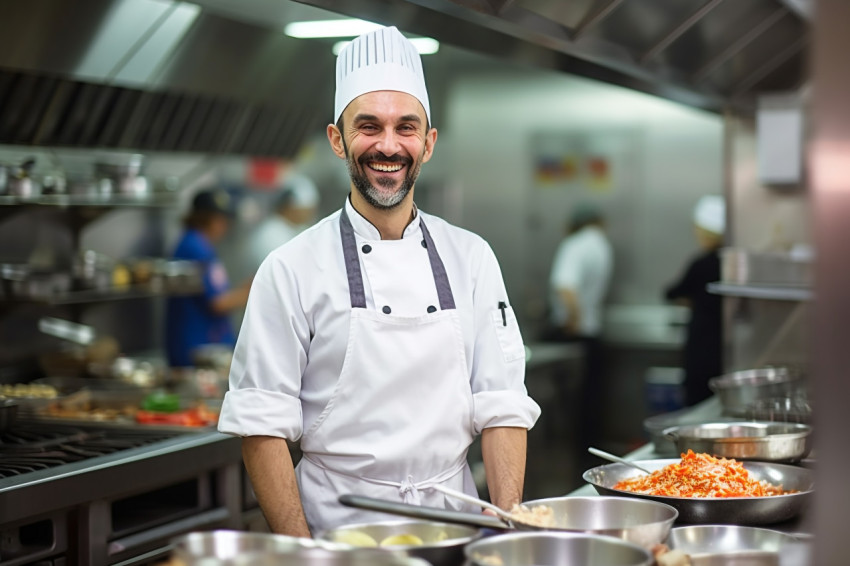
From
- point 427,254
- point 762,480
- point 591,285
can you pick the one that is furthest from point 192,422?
point 591,285

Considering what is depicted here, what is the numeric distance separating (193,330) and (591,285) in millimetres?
3586

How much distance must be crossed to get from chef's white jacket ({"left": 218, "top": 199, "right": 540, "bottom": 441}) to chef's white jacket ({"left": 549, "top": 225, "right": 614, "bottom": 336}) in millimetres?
5960

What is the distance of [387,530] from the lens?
6.10 feet

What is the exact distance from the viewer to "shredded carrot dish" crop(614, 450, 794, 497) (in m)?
2.30

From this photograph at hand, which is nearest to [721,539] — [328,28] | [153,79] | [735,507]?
[735,507]

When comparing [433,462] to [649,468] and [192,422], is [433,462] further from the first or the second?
[192,422]

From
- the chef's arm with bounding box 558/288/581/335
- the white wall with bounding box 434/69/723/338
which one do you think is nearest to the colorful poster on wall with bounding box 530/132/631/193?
the white wall with bounding box 434/69/723/338

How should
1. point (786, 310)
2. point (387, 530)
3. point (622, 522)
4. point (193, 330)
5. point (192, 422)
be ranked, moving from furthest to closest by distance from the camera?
1. point (193, 330)
2. point (786, 310)
3. point (192, 422)
4. point (622, 522)
5. point (387, 530)

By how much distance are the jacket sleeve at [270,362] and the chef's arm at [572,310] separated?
6292mm

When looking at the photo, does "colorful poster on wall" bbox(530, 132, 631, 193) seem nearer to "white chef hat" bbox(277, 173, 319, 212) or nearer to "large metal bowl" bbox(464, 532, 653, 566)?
"white chef hat" bbox(277, 173, 319, 212)

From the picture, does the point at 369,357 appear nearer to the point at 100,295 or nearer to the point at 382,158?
the point at 382,158

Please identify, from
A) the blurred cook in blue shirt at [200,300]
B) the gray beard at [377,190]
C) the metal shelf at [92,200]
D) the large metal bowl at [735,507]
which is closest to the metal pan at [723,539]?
the large metal bowl at [735,507]

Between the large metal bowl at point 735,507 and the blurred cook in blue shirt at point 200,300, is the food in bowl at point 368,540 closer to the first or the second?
the large metal bowl at point 735,507

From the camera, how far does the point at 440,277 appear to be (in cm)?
246
